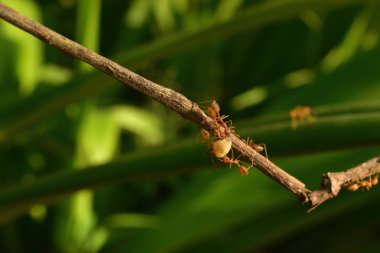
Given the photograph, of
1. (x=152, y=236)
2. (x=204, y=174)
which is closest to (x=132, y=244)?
(x=152, y=236)

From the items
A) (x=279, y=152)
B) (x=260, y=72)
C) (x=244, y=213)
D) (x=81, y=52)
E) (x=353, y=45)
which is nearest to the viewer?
(x=81, y=52)

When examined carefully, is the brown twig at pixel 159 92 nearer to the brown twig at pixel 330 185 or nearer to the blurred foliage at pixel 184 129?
the brown twig at pixel 330 185

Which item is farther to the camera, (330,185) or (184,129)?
(184,129)

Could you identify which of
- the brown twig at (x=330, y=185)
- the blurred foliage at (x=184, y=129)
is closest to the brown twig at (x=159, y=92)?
the brown twig at (x=330, y=185)

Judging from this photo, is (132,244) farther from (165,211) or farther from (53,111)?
(53,111)

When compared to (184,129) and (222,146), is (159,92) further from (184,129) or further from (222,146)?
(184,129)

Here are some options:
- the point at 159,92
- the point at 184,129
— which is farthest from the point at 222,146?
the point at 184,129
